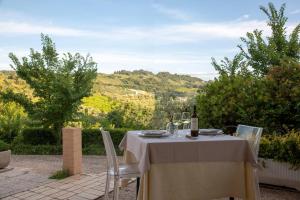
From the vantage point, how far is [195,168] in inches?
132

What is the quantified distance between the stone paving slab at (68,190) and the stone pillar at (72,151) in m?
0.29

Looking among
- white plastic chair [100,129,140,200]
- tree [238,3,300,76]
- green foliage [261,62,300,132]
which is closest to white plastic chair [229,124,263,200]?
white plastic chair [100,129,140,200]

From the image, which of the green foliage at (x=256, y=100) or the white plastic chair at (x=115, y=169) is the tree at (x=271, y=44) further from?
the white plastic chair at (x=115, y=169)

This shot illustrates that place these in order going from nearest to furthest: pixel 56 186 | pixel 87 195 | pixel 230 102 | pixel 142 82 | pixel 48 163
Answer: pixel 87 195 < pixel 56 186 < pixel 230 102 < pixel 48 163 < pixel 142 82

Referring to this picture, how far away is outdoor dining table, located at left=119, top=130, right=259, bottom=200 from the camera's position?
318 centimetres

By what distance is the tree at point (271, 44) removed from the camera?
938 centimetres

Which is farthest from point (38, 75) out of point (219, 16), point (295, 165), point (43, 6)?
point (295, 165)

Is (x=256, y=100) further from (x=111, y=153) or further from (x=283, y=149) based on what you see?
(x=111, y=153)

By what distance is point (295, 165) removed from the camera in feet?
14.0

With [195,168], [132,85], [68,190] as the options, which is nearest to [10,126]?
[132,85]

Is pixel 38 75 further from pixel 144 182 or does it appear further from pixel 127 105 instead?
pixel 144 182

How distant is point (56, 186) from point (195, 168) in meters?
2.33

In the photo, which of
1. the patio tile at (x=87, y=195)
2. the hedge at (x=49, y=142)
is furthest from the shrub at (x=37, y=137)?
the patio tile at (x=87, y=195)

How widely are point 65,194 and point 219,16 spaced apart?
298 inches
